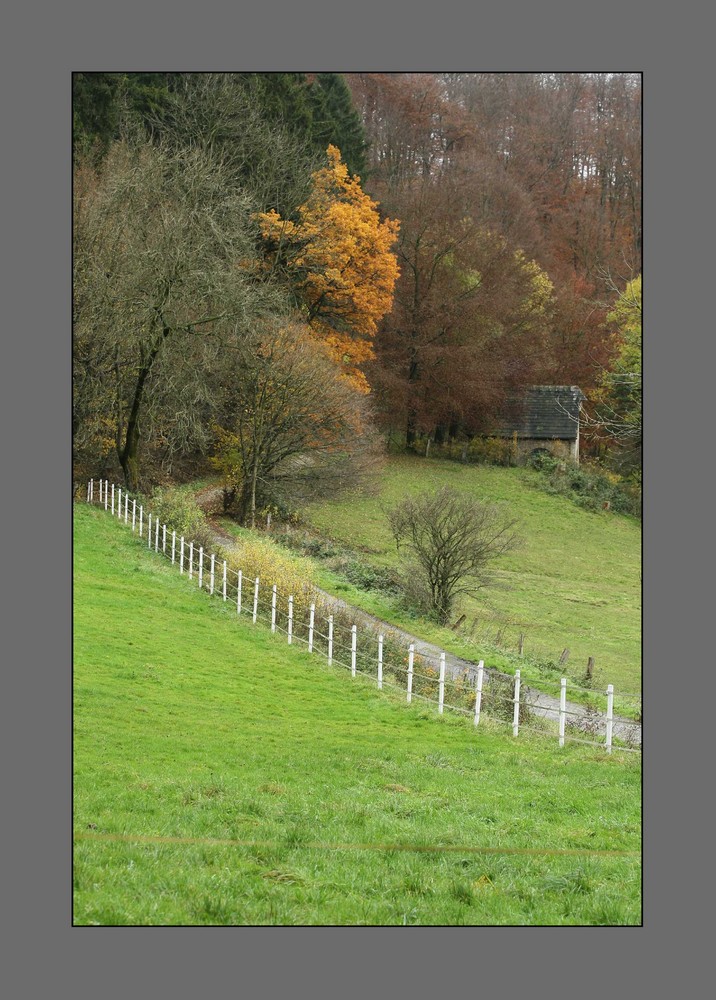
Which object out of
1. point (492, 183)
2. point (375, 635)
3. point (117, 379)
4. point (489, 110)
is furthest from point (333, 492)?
point (492, 183)

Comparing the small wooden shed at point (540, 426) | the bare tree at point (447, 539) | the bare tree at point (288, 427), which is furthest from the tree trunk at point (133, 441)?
the small wooden shed at point (540, 426)

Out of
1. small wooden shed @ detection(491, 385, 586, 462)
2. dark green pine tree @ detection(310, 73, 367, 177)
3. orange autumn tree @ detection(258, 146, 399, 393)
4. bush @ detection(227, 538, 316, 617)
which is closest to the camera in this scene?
bush @ detection(227, 538, 316, 617)

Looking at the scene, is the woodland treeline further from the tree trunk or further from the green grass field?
the green grass field

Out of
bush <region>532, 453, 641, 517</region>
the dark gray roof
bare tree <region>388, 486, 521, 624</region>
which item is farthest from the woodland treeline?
bare tree <region>388, 486, 521, 624</region>

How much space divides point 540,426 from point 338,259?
6.80 m

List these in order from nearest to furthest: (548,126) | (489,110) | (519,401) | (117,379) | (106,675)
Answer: (106,675), (117,379), (489,110), (548,126), (519,401)

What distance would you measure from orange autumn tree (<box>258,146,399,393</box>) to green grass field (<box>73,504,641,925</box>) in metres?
11.4

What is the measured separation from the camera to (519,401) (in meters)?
29.0

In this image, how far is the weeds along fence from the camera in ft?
43.4

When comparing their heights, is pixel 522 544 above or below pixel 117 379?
below

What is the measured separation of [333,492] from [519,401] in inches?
463

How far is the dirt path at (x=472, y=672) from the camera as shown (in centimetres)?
1266

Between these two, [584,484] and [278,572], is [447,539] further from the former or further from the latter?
[584,484]

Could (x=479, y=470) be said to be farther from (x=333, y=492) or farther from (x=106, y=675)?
(x=106, y=675)
